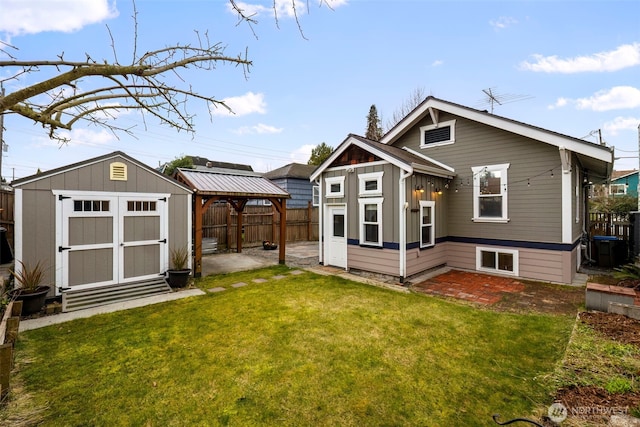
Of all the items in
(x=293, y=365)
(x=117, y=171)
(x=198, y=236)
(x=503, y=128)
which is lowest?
(x=293, y=365)

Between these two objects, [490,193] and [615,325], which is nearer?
[615,325]

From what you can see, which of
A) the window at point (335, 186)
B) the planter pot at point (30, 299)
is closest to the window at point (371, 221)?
the window at point (335, 186)

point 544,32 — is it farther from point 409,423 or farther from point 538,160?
point 409,423

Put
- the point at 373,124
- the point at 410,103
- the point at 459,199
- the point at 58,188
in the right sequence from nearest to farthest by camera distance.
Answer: the point at 58,188 → the point at 459,199 → the point at 410,103 → the point at 373,124

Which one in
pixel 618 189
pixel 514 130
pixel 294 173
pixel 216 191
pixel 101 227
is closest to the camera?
pixel 101 227

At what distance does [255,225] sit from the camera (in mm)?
14312

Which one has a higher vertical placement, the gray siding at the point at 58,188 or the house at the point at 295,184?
the house at the point at 295,184

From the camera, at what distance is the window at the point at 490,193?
827 cm

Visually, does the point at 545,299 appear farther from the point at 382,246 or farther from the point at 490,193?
the point at 382,246

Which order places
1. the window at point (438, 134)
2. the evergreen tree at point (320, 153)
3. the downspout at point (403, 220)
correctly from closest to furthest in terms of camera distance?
the downspout at point (403, 220) < the window at point (438, 134) < the evergreen tree at point (320, 153)

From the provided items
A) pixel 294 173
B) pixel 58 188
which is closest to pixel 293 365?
pixel 58 188

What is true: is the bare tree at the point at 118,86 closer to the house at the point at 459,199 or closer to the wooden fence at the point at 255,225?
the house at the point at 459,199

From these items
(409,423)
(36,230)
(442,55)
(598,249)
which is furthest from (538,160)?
(36,230)

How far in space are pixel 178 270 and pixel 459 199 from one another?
8539 mm
